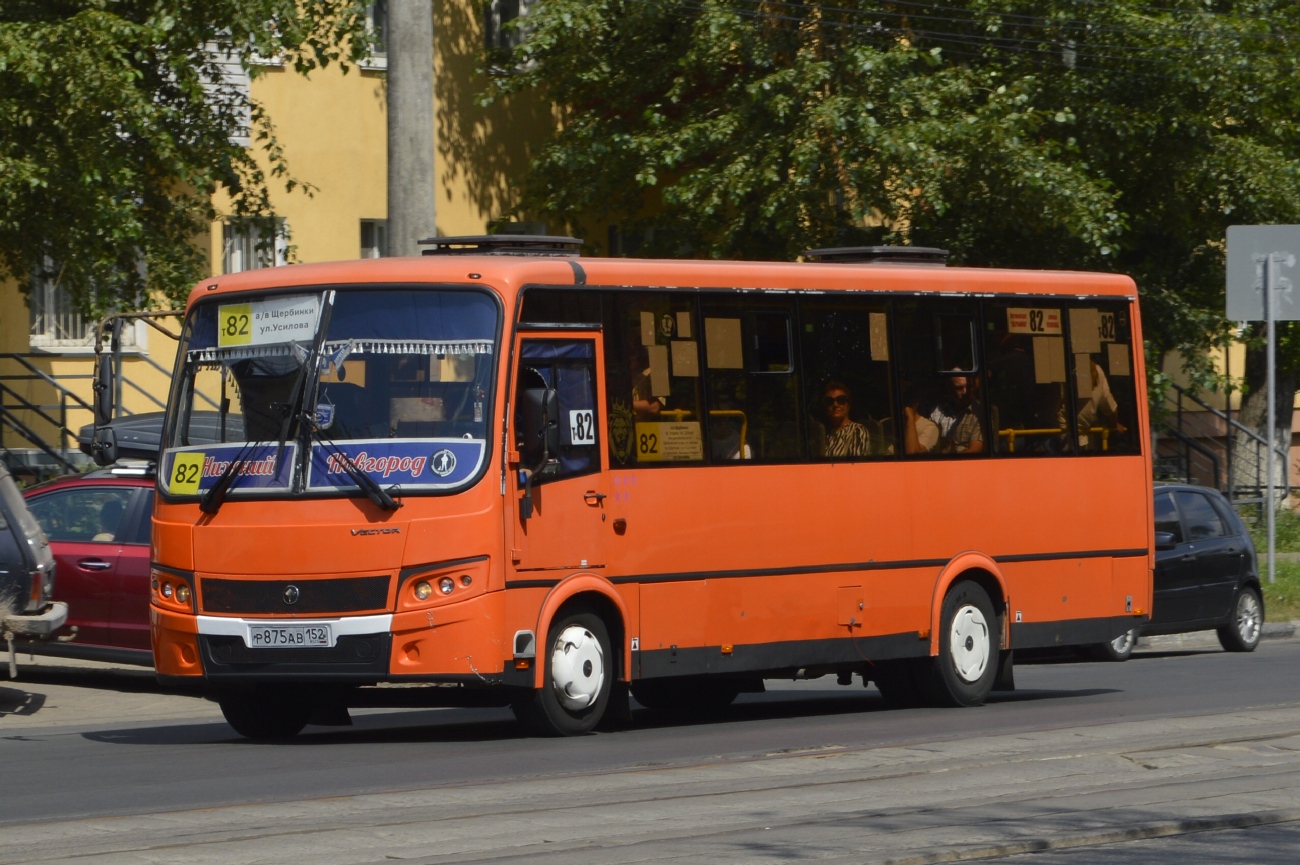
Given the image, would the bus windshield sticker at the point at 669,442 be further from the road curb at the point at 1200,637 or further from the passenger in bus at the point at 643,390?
the road curb at the point at 1200,637

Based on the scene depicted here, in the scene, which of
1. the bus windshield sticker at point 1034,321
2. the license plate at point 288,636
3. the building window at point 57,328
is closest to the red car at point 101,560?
the license plate at point 288,636

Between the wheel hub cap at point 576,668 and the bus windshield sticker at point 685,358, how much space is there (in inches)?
65.8

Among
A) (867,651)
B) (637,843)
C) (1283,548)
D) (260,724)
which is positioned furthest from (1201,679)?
(1283,548)

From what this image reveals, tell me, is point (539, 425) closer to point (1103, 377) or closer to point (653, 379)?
point (653, 379)

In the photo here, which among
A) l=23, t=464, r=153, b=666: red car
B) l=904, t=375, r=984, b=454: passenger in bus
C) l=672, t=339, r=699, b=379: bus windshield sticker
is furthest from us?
l=23, t=464, r=153, b=666: red car

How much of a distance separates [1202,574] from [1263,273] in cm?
447

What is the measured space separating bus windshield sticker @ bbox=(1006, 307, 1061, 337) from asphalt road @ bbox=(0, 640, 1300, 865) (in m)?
2.53

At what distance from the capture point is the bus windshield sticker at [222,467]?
11469 mm

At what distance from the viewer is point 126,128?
746 inches

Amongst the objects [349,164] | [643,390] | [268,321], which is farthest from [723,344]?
[349,164]

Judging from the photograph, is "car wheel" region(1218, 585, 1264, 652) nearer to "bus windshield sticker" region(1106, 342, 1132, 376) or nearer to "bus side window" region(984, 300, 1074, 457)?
"bus windshield sticker" region(1106, 342, 1132, 376)

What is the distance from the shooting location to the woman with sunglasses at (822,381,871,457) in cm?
1331

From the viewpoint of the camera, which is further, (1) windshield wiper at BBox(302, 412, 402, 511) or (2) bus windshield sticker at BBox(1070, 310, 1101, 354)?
(2) bus windshield sticker at BBox(1070, 310, 1101, 354)

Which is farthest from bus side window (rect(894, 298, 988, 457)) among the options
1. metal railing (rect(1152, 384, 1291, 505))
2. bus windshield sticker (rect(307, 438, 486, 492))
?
metal railing (rect(1152, 384, 1291, 505))
